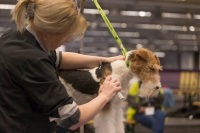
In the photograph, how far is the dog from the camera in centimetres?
147

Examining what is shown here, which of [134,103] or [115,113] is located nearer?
[115,113]

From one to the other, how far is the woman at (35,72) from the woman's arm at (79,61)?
0.37 metres

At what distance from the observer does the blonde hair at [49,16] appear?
104cm

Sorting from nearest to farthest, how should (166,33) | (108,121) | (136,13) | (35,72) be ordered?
(35,72), (108,121), (136,13), (166,33)

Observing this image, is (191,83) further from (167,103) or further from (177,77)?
(167,103)

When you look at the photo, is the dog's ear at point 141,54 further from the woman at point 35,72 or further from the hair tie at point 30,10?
the hair tie at point 30,10

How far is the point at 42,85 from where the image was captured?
3.37ft

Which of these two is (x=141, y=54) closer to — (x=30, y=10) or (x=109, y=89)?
(x=109, y=89)

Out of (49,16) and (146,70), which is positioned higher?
(49,16)

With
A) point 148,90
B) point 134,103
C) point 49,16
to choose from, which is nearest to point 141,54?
point 148,90

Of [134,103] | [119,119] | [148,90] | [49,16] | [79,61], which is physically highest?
[49,16]

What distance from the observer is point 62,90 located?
1.05 meters

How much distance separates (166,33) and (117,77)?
12.3 m

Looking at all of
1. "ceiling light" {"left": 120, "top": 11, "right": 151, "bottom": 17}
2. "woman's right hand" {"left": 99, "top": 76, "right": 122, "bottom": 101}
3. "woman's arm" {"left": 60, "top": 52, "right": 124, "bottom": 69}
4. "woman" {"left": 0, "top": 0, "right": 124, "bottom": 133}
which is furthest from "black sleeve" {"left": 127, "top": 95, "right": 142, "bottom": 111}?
"ceiling light" {"left": 120, "top": 11, "right": 151, "bottom": 17}
